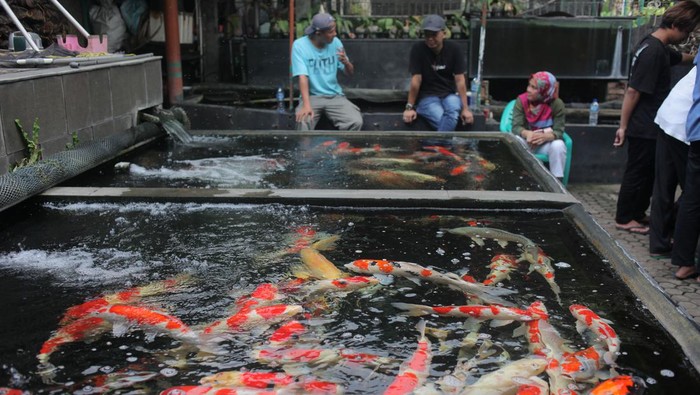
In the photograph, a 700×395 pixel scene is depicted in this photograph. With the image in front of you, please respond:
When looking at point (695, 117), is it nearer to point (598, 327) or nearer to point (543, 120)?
point (543, 120)

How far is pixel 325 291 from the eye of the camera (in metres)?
3.01

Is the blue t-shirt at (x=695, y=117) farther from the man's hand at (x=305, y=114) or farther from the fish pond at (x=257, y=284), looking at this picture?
the man's hand at (x=305, y=114)

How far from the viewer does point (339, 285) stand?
307 cm

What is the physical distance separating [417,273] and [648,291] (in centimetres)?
110

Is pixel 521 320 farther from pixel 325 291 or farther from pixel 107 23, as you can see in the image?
pixel 107 23

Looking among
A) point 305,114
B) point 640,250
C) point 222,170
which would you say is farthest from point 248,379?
point 305,114

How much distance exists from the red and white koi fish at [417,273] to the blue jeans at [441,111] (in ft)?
16.2

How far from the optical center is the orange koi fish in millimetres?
2225

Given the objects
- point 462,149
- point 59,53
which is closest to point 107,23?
point 59,53

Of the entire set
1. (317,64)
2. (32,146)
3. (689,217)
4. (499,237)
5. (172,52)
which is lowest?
(689,217)

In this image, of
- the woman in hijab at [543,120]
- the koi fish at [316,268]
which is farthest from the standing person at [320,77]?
the koi fish at [316,268]

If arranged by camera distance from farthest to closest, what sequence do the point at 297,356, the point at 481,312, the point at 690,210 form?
the point at 690,210 < the point at 481,312 < the point at 297,356

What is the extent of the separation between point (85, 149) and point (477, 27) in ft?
24.1

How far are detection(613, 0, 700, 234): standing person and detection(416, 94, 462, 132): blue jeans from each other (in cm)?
215
